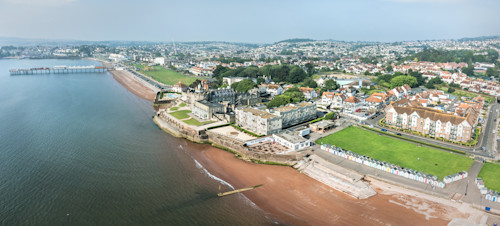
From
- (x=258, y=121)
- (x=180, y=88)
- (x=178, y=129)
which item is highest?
(x=180, y=88)

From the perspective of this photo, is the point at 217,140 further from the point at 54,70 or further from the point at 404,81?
the point at 54,70

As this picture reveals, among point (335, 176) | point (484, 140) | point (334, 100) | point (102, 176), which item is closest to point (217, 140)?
point (102, 176)

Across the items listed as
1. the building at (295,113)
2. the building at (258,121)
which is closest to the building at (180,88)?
the building at (258,121)

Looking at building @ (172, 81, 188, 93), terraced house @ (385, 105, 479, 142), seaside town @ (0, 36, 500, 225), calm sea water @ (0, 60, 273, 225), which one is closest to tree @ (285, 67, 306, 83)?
seaside town @ (0, 36, 500, 225)

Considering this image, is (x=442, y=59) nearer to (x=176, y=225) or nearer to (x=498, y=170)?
(x=498, y=170)

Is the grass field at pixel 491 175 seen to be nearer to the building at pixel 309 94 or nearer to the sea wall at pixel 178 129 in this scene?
the sea wall at pixel 178 129

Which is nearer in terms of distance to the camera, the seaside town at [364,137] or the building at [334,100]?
the seaside town at [364,137]
